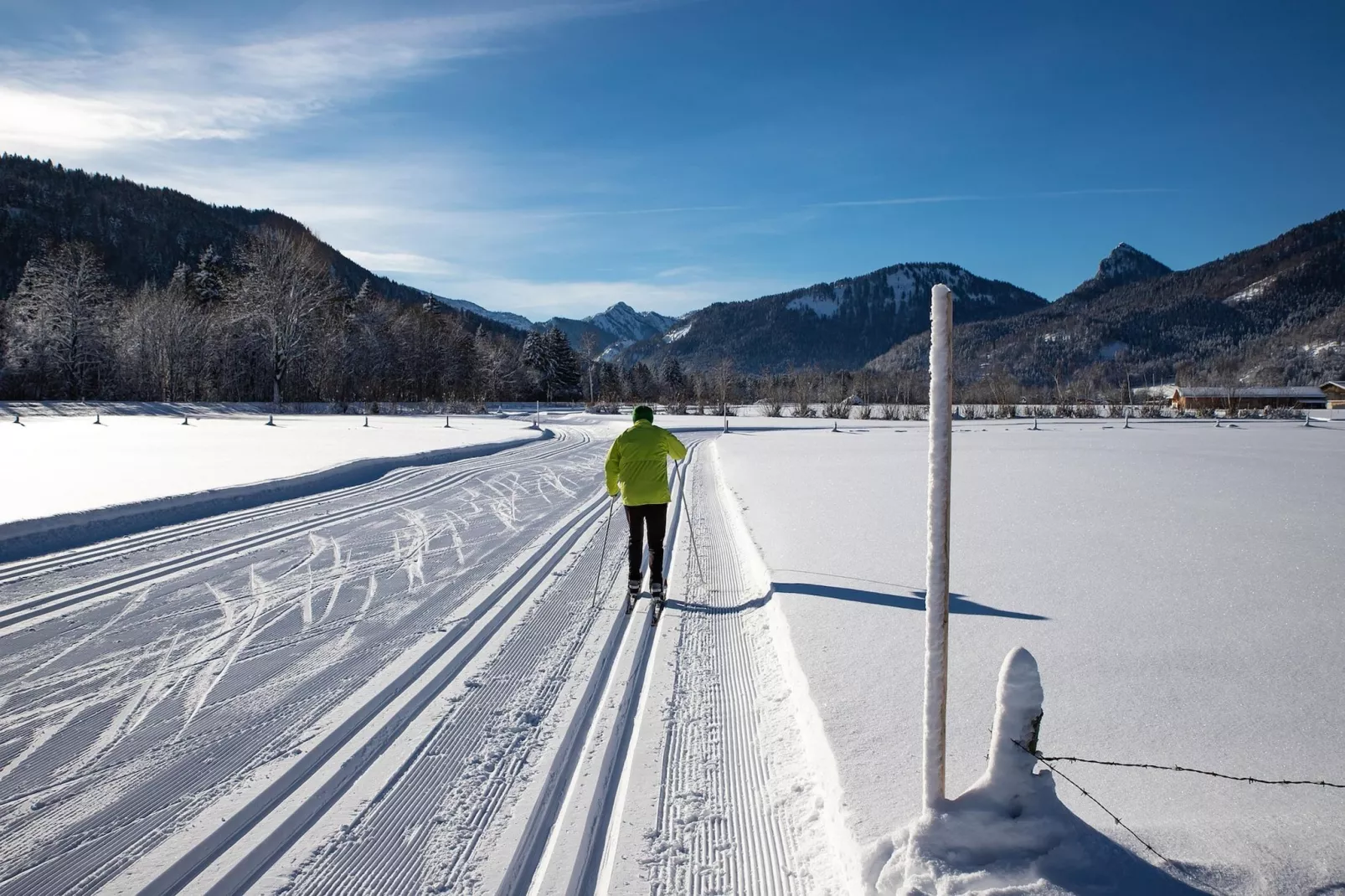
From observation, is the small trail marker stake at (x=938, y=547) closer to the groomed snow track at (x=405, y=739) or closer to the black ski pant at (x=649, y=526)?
the groomed snow track at (x=405, y=739)

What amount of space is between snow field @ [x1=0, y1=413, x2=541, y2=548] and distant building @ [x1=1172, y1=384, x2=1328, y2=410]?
68.2 m

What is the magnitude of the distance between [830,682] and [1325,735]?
2.19m

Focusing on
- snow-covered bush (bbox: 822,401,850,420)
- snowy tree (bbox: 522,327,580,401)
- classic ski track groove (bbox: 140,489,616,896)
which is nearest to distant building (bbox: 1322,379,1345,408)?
snow-covered bush (bbox: 822,401,850,420)

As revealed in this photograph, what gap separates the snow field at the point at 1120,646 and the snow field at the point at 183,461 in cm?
790

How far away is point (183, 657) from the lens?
14.6 feet

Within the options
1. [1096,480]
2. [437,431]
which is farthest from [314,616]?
[437,431]

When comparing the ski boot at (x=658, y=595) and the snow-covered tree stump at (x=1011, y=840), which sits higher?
the snow-covered tree stump at (x=1011, y=840)

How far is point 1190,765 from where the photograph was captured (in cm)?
282

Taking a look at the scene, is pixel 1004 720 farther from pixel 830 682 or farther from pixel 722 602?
pixel 722 602

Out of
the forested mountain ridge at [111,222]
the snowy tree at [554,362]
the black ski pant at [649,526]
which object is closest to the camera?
the black ski pant at [649,526]

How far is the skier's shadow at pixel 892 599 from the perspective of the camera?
5.06 meters

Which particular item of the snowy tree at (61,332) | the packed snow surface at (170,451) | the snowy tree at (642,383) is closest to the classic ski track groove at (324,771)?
the packed snow surface at (170,451)

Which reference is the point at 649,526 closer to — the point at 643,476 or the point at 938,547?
the point at 643,476

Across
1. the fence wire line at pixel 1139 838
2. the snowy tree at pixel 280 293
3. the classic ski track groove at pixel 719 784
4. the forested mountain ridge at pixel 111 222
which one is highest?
the forested mountain ridge at pixel 111 222
